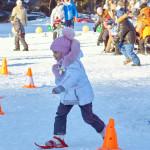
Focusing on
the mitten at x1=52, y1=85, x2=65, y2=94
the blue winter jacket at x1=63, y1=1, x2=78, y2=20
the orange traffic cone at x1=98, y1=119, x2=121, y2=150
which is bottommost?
the orange traffic cone at x1=98, y1=119, x2=121, y2=150

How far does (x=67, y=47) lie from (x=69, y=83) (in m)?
0.44

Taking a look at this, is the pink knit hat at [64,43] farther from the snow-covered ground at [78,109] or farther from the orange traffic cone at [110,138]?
the snow-covered ground at [78,109]

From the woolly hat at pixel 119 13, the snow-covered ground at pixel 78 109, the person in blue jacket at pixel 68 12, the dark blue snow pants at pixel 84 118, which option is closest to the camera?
the dark blue snow pants at pixel 84 118

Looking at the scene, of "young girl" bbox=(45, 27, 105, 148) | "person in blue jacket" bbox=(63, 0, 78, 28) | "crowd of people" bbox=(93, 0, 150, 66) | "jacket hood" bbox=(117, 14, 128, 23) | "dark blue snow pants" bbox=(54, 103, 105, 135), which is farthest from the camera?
"person in blue jacket" bbox=(63, 0, 78, 28)

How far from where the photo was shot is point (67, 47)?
4.66 metres

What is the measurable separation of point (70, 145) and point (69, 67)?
2.81 feet

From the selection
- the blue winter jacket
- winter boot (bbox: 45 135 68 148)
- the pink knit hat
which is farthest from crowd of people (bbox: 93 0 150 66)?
winter boot (bbox: 45 135 68 148)

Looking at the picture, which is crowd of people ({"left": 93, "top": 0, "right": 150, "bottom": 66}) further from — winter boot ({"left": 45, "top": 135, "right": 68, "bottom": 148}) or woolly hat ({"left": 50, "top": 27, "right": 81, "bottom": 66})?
winter boot ({"left": 45, "top": 135, "right": 68, "bottom": 148})

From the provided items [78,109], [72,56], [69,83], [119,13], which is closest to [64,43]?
[72,56]

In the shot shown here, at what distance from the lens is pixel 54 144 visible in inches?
185

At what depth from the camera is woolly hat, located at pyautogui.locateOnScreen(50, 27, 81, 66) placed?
14.9 ft

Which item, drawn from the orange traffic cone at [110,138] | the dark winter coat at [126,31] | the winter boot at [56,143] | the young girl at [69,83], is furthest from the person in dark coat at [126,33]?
the orange traffic cone at [110,138]

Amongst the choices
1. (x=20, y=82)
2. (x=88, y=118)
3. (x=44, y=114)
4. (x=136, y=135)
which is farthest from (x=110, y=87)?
(x=88, y=118)

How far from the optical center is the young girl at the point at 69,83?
14.9ft
